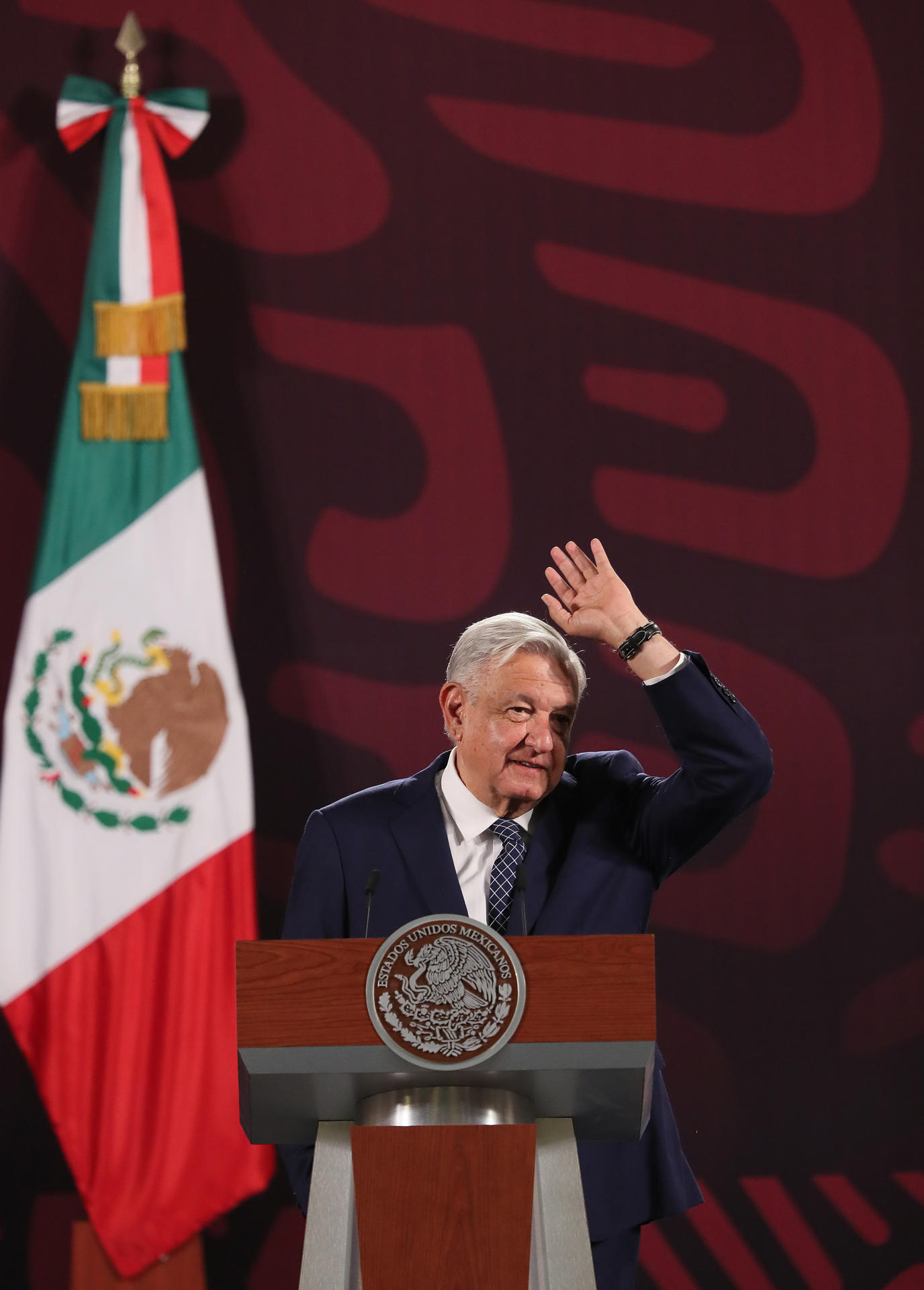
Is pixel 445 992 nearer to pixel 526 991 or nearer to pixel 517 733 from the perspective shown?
pixel 526 991

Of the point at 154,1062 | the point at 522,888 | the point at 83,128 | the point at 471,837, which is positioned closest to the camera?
the point at 522,888

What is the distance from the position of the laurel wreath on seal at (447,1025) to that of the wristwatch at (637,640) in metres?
0.66

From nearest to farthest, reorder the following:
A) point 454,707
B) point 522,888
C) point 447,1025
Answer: point 447,1025 → point 522,888 → point 454,707

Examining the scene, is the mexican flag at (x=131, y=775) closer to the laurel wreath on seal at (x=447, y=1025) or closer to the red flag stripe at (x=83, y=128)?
the red flag stripe at (x=83, y=128)

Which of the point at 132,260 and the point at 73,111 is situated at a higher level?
the point at 73,111

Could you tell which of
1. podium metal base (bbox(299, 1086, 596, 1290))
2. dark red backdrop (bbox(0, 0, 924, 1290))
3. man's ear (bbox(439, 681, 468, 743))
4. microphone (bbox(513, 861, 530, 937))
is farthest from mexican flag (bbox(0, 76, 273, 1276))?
podium metal base (bbox(299, 1086, 596, 1290))

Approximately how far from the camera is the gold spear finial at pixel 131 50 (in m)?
3.81

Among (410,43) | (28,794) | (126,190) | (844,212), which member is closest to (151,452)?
(126,190)

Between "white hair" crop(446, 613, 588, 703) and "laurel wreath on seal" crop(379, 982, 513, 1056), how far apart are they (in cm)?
76

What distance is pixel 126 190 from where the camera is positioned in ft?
12.4

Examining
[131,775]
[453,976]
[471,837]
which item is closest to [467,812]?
[471,837]

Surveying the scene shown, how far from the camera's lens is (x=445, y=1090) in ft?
4.88

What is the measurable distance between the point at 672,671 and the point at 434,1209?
79 cm

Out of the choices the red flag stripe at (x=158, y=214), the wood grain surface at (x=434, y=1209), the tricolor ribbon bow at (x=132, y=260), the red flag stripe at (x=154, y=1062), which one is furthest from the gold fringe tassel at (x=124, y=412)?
the wood grain surface at (x=434, y=1209)
